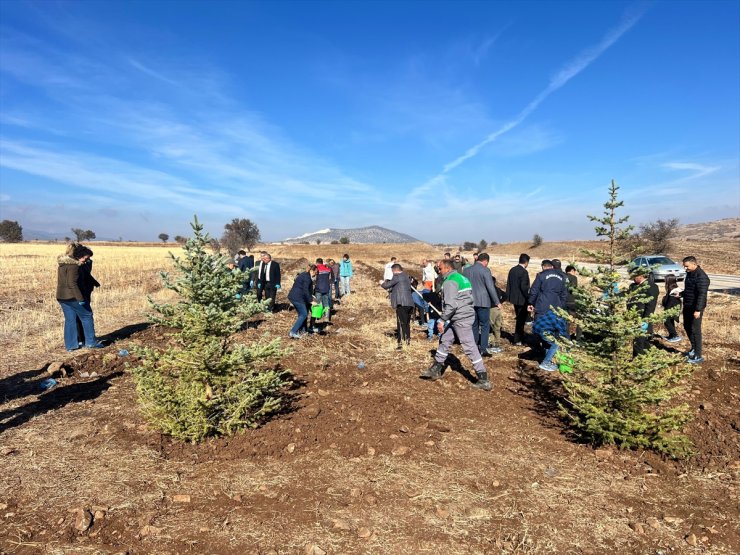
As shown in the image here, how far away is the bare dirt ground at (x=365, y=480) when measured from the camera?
327cm

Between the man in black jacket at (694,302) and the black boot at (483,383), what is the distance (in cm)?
405

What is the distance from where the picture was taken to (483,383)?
663 cm

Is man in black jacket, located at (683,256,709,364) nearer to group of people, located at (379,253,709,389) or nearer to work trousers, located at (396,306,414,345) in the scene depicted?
group of people, located at (379,253,709,389)

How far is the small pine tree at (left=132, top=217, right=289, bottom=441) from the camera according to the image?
176 inches

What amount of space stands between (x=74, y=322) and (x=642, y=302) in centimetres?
988

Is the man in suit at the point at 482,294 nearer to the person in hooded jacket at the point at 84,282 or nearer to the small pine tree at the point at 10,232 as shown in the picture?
the person in hooded jacket at the point at 84,282

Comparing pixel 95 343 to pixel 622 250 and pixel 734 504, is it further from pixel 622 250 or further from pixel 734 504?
pixel 734 504

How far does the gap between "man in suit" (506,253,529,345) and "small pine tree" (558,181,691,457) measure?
4.41m

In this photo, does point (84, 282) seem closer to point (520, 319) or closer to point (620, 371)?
point (520, 319)

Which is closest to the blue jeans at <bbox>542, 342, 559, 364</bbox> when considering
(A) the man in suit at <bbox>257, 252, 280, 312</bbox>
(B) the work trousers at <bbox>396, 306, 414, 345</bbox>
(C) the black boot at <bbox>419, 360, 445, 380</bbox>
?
(C) the black boot at <bbox>419, 360, 445, 380</bbox>

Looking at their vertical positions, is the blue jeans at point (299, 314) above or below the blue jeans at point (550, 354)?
above

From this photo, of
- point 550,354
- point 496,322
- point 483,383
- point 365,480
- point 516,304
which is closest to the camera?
point 365,480

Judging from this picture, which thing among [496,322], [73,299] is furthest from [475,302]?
[73,299]

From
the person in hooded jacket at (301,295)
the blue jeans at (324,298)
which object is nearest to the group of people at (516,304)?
the person in hooded jacket at (301,295)
